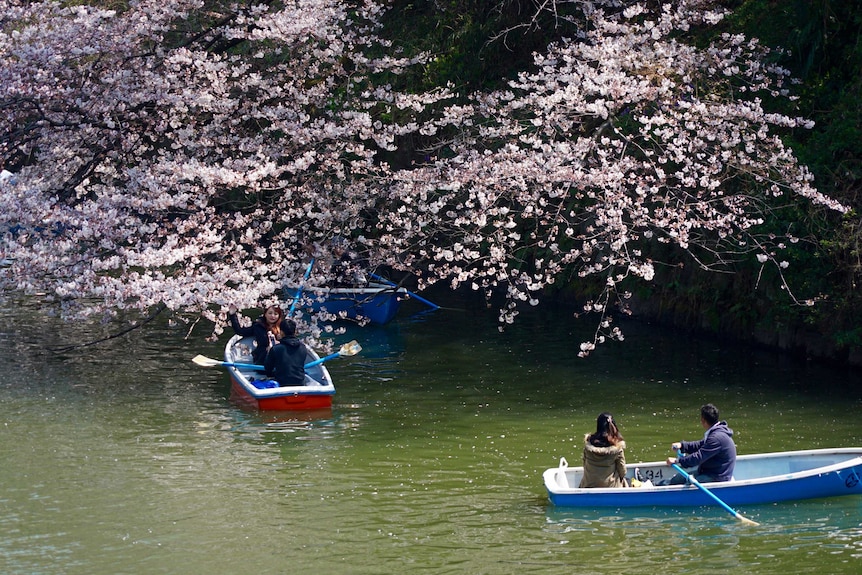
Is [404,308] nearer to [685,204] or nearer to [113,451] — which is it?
[685,204]

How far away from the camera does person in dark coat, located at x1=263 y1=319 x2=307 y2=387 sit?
1614 cm

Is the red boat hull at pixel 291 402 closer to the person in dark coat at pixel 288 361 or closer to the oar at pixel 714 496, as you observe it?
the person in dark coat at pixel 288 361

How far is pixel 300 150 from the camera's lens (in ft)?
58.7

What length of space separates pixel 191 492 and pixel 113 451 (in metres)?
2.10

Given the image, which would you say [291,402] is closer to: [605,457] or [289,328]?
[289,328]

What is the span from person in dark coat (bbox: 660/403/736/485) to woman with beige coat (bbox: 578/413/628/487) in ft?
1.76

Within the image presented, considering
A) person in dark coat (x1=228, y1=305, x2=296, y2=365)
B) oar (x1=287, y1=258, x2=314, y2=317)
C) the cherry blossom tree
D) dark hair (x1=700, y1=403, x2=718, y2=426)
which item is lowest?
dark hair (x1=700, y1=403, x2=718, y2=426)

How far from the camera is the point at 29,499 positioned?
472 inches

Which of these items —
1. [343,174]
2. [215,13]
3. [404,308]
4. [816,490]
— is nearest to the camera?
[816,490]

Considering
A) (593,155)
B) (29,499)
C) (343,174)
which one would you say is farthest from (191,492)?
(593,155)

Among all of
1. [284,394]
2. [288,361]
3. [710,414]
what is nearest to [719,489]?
[710,414]

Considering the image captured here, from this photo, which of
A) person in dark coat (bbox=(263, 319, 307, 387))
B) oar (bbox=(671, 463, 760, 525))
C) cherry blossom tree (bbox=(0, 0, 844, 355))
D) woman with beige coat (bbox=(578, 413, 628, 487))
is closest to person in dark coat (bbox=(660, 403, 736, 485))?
oar (bbox=(671, 463, 760, 525))

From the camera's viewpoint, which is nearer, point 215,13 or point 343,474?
point 343,474

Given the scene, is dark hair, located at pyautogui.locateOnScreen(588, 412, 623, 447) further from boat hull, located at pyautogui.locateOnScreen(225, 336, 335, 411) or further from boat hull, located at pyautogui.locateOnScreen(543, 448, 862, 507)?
boat hull, located at pyautogui.locateOnScreen(225, 336, 335, 411)
